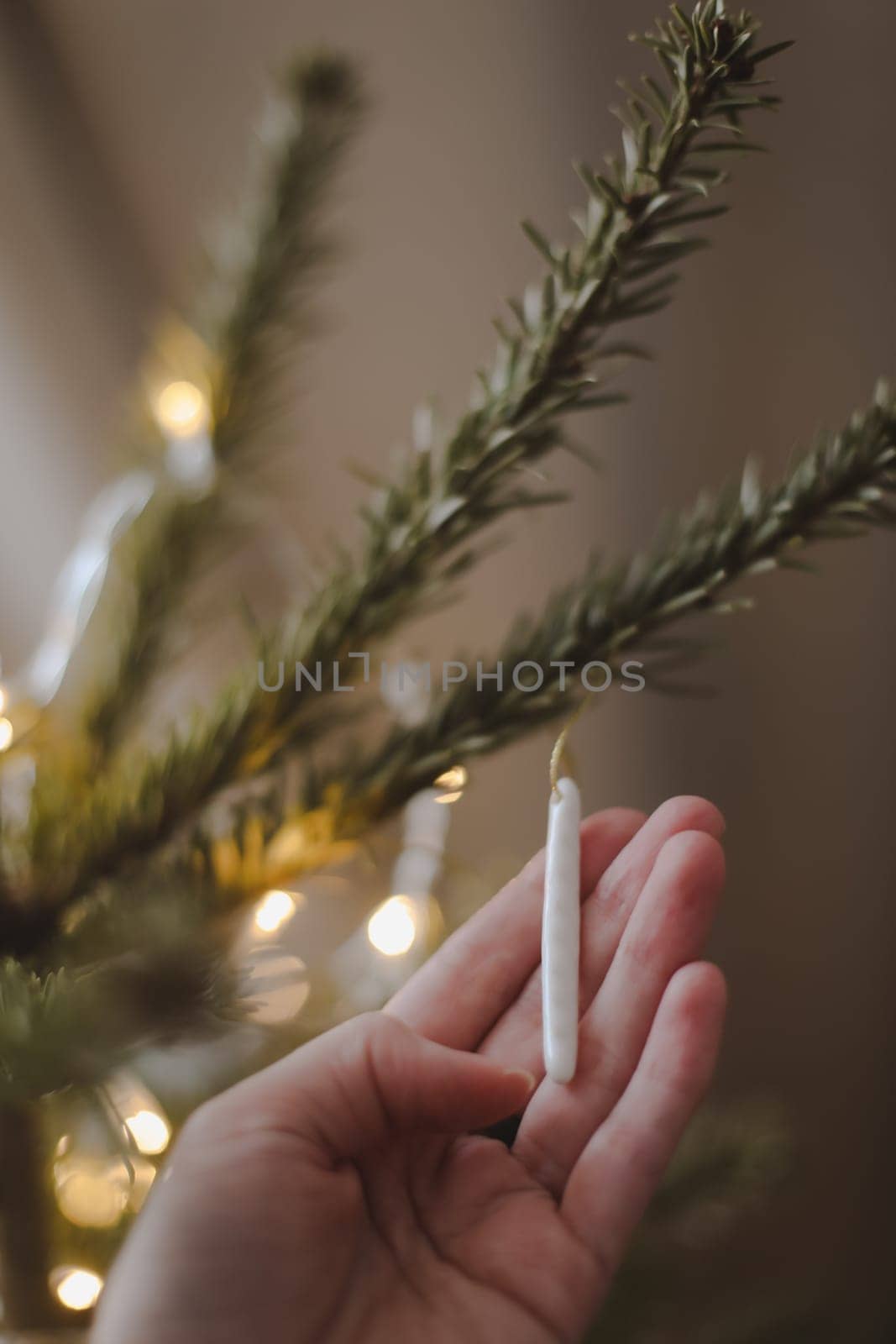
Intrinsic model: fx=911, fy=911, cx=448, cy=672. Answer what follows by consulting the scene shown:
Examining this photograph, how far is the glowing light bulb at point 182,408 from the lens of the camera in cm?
55

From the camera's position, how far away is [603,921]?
1.07ft

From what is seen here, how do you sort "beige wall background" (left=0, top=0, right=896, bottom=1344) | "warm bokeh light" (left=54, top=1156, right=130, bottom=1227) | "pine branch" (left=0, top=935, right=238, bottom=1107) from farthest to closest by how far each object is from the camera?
"beige wall background" (left=0, top=0, right=896, bottom=1344) < "warm bokeh light" (left=54, top=1156, right=130, bottom=1227) < "pine branch" (left=0, top=935, right=238, bottom=1107)

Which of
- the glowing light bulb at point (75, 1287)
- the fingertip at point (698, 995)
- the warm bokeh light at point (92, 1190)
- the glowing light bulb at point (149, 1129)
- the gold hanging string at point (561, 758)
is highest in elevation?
the gold hanging string at point (561, 758)

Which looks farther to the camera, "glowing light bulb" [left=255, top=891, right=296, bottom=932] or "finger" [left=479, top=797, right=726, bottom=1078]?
"glowing light bulb" [left=255, top=891, right=296, bottom=932]

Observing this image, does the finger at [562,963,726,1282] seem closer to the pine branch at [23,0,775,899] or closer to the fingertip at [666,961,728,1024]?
the fingertip at [666,961,728,1024]

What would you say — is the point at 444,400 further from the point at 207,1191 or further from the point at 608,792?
the point at 207,1191

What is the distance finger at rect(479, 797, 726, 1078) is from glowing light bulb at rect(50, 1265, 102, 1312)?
192mm

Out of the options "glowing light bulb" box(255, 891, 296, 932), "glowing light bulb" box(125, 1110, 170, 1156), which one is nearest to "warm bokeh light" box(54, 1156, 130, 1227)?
"glowing light bulb" box(125, 1110, 170, 1156)

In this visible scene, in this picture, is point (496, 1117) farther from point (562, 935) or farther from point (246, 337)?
→ point (246, 337)

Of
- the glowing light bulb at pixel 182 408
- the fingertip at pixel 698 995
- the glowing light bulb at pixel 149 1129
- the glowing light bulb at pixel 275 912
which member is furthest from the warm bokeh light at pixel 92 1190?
the glowing light bulb at pixel 182 408

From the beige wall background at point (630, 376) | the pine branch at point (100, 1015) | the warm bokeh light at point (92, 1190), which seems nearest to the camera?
the pine branch at point (100, 1015)

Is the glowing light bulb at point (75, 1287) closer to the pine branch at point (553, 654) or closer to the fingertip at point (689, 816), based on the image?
the pine branch at point (553, 654)

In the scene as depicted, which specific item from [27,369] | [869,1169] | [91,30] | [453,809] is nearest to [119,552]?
[453,809]

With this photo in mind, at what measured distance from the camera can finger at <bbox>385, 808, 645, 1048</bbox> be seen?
1.07 ft
